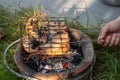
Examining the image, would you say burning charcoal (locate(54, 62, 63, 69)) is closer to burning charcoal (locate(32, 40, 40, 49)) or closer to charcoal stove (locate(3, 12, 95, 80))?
charcoal stove (locate(3, 12, 95, 80))

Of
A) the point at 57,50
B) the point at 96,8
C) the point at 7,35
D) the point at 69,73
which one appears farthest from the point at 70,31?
the point at 96,8

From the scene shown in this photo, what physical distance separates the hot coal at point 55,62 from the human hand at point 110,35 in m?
0.22

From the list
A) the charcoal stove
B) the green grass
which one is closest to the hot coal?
the charcoal stove

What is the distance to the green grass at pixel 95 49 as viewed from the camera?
247cm

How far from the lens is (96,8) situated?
3.53 metres

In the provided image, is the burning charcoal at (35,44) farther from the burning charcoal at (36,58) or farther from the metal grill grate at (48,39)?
the burning charcoal at (36,58)

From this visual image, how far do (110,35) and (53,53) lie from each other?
49 centimetres

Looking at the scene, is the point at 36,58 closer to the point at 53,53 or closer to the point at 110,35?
the point at 53,53

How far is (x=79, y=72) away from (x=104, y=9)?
1.44 meters

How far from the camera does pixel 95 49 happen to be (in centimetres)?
280

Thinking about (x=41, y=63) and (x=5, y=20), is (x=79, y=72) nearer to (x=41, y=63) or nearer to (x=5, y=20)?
(x=41, y=63)

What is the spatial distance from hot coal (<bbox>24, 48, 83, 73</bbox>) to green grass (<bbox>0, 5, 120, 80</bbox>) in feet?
0.68

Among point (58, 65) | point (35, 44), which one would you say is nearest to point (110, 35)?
point (58, 65)

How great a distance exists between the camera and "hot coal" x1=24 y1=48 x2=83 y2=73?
2.38 m
